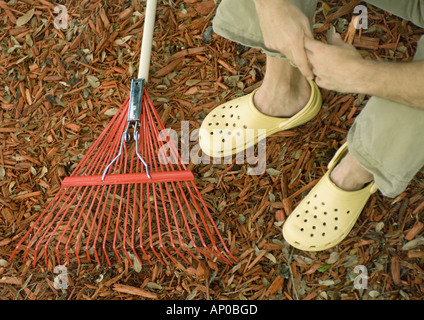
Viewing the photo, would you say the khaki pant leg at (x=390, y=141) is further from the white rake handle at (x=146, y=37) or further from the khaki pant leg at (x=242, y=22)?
the white rake handle at (x=146, y=37)

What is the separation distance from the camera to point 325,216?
1.46 meters

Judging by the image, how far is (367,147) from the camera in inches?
44.3

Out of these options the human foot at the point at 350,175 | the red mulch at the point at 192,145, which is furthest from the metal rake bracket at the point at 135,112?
Result: the human foot at the point at 350,175

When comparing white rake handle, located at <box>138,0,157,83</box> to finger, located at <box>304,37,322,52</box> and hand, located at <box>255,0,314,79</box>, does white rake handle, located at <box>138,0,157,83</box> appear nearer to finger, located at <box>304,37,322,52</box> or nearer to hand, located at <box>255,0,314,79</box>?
hand, located at <box>255,0,314,79</box>

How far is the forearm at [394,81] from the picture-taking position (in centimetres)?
96

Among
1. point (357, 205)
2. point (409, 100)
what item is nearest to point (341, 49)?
point (409, 100)

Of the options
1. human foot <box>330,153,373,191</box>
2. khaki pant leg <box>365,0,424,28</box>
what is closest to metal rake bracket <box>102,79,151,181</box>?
human foot <box>330,153,373,191</box>

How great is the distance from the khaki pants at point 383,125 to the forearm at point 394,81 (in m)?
0.04

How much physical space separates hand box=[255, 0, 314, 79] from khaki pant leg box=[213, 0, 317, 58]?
0.11 m

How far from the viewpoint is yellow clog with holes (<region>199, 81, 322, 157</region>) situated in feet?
4.95

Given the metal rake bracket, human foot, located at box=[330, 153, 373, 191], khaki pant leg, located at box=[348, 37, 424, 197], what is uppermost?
khaki pant leg, located at box=[348, 37, 424, 197]

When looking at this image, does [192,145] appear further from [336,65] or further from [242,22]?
[336,65]

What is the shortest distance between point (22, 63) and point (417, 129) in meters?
1.52

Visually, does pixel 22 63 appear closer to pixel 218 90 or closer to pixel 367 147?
pixel 218 90
